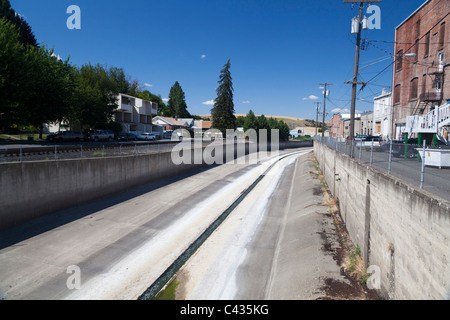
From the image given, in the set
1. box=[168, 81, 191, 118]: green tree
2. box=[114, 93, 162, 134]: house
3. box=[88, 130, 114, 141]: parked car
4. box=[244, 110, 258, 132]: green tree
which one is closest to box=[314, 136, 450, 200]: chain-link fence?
box=[88, 130, 114, 141]: parked car

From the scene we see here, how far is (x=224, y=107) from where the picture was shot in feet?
212

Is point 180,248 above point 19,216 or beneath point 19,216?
beneath

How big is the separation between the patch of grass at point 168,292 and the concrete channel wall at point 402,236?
6669 mm

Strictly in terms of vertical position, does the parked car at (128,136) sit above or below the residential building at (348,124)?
below

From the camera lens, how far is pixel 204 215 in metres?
17.8

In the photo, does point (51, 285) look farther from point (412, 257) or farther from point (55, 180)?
point (412, 257)

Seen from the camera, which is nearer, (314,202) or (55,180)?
(55,180)

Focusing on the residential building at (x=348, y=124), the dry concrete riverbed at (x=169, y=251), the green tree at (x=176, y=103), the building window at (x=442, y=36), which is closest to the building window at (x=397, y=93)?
the building window at (x=442, y=36)

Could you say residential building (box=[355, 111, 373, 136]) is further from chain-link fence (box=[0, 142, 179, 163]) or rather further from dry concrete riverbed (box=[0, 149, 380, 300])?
chain-link fence (box=[0, 142, 179, 163])

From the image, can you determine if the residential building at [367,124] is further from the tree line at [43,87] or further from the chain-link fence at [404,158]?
the tree line at [43,87]

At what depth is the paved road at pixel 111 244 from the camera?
9555 mm

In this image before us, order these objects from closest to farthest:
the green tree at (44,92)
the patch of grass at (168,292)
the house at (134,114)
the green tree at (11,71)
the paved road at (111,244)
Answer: the patch of grass at (168,292), the paved road at (111,244), the green tree at (11,71), the green tree at (44,92), the house at (134,114)
